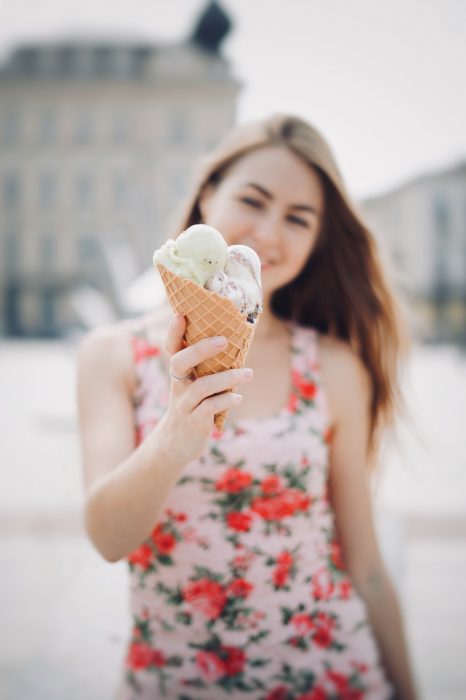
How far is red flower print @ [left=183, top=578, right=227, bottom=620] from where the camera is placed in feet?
5.34

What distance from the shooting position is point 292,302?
2.25 meters

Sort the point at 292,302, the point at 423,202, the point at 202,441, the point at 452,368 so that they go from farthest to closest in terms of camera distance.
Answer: the point at 423,202 → the point at 452,368 → the point at 292,302 → the point at 202,441

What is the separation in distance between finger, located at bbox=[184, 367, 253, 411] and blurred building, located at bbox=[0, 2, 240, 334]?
40.5m

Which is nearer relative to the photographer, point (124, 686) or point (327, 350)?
point (124, 686)

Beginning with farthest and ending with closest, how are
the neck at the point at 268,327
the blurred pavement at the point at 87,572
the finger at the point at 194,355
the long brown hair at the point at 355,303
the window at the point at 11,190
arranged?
the window at the point at 11,190 < the blurred pavement at the point at 87,572 < the long brown hair at the point at 355,303 < the neck at the point at 268,327 < the finger at the point at 194,355

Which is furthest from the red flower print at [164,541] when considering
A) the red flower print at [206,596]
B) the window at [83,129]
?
the window at [83,129]

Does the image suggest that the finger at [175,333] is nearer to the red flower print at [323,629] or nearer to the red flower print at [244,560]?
the red flower print at [244,560]

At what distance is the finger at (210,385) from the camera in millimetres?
1150

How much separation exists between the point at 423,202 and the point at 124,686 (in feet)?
148

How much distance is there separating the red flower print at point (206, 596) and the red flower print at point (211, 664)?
113 millimetres

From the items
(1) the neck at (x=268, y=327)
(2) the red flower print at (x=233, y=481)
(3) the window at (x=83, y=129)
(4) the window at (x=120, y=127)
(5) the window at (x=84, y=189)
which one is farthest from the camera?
(5) the window at (x=84, y=189)

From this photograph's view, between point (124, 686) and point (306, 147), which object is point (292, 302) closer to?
point (306, 147)

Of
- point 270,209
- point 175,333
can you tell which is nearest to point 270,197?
point 270,209

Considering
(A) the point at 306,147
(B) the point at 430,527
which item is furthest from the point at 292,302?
(B) the point at 430,527
